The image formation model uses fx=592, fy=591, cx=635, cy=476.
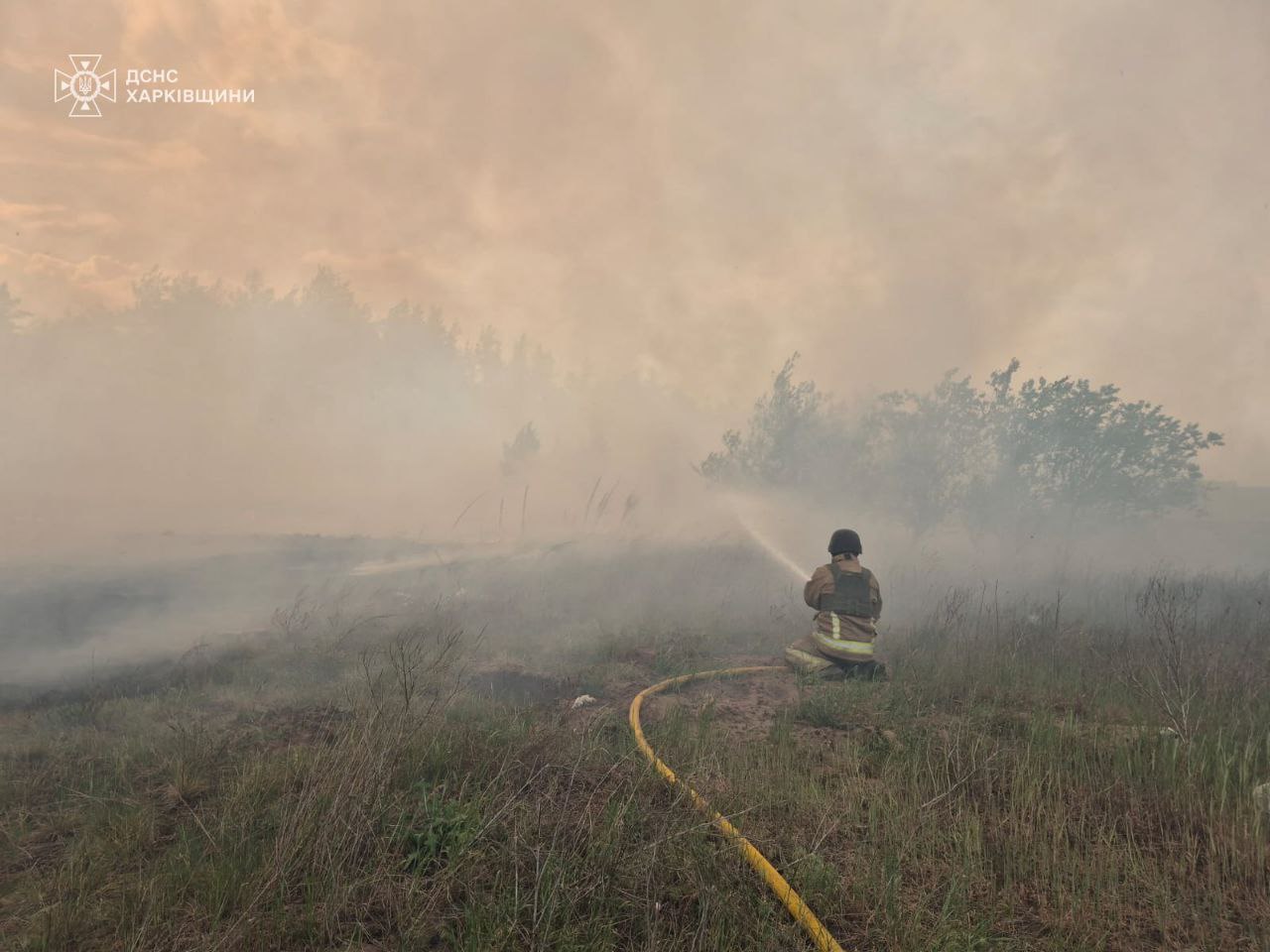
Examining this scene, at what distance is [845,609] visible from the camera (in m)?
7.50

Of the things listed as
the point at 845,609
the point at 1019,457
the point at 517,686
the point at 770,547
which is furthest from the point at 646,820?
the point at 1019,457

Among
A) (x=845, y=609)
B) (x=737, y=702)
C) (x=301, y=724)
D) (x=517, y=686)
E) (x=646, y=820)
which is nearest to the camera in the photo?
(x=646, y=820)

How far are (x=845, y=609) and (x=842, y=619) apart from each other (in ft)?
0.47

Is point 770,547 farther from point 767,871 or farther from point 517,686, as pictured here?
point 767,871

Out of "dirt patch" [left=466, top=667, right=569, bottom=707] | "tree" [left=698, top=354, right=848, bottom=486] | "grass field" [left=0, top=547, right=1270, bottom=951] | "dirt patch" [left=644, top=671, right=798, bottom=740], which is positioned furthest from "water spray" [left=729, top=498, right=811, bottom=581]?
"grass field" [left=0, top=547, right=1270, bottom=951]

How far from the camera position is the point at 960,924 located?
257cm

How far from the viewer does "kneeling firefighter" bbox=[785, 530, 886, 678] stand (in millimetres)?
7332

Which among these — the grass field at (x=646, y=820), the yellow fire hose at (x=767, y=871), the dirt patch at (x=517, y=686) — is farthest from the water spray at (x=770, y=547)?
the yellow fire hose at (x=767, y=871)

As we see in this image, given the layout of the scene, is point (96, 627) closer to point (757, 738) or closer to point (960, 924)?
point (757, 738)

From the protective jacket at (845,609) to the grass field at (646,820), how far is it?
2.54ft

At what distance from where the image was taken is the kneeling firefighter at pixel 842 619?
7332 mm

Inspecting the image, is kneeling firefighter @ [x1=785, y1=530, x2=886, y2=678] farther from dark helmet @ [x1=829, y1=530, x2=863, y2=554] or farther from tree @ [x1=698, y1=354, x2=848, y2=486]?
tree @ [x1=698, y1=354, x2=848, y2=486]

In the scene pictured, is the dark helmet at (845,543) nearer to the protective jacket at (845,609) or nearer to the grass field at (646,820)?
the protective jacket at (845,609)

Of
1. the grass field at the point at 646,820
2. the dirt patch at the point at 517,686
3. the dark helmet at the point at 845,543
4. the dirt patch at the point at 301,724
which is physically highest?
the dark helmet at the point at 845,543
